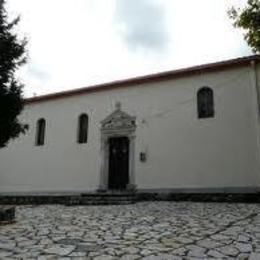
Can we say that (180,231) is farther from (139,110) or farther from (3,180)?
(3,180)

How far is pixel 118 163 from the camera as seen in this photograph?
15.9 m

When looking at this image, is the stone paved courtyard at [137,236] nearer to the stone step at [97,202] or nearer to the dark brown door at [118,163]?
the stone step at [97,202]

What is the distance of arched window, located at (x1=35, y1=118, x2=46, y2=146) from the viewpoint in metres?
18.6

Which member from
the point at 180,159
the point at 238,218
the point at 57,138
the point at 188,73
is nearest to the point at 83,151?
the point at 57,138

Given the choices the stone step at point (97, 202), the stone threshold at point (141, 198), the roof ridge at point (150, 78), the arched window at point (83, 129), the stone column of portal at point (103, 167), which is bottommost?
the stone step at point (97, 202)

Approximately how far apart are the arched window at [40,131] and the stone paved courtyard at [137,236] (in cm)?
887

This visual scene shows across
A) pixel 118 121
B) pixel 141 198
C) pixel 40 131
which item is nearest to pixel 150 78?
pixel 118 121

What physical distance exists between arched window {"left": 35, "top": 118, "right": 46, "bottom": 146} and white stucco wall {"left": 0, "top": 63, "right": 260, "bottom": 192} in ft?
0.96

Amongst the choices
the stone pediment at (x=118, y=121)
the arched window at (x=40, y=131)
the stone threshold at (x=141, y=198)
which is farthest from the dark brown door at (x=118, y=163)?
the arched window at (x=40, y=131)

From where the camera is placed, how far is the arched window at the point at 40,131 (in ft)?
61.1

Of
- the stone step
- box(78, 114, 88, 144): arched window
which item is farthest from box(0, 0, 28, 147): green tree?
box(78, 114, 88, 144): arched window

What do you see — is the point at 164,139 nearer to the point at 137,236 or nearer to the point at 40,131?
the point at 40,131

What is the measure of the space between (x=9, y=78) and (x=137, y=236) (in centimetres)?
605

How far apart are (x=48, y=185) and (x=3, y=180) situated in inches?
135
